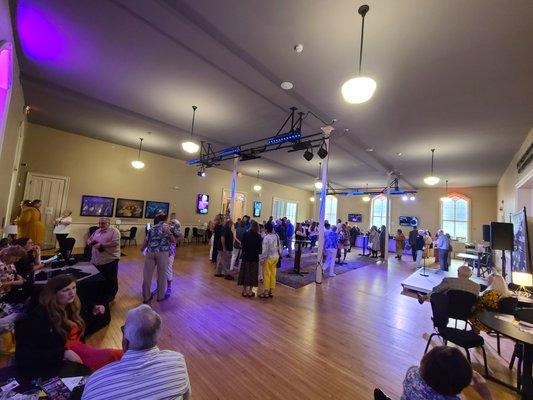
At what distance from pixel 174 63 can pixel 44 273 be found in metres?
3.48

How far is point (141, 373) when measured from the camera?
1116mm

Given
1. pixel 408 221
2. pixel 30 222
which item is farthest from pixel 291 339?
pixel 408 221

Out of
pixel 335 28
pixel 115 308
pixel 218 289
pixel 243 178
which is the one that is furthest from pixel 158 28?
pixel 243 178

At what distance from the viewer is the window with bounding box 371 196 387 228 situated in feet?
50.4

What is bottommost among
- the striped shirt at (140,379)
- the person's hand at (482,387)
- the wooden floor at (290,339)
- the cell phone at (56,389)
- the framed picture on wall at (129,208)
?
the wooden floor at (290,339)

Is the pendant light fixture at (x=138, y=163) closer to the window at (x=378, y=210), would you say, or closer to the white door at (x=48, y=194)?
the white door at (x=48, y=194)

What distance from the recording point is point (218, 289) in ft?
16.1

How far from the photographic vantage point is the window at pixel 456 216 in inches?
495

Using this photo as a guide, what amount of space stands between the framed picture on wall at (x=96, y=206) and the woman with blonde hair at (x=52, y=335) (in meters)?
8.10

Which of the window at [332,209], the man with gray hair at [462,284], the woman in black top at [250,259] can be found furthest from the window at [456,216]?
the woman in black top at [250,259]

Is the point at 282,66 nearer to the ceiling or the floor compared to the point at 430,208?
nearer to the ceiling

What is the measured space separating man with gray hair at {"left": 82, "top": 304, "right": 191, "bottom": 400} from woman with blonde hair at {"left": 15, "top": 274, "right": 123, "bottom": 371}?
811 mm

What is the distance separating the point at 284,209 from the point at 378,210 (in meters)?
6.21

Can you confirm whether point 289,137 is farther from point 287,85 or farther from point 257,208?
point 257,208
